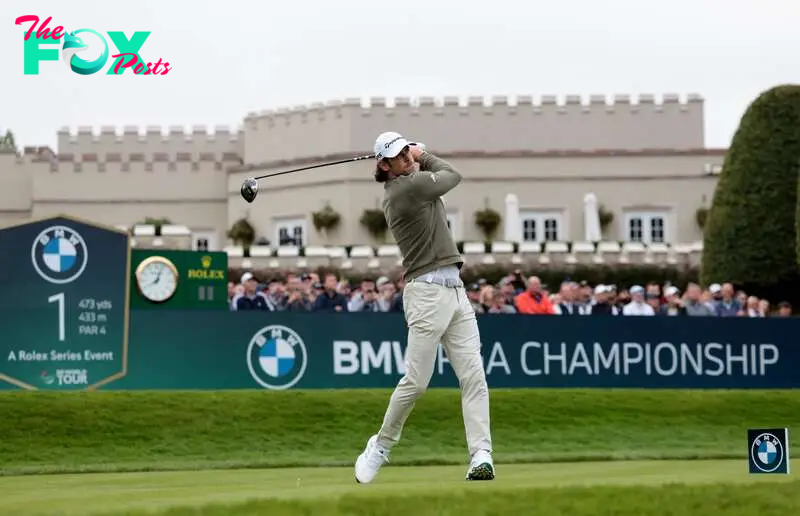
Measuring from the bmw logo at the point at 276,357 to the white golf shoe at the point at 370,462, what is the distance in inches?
353

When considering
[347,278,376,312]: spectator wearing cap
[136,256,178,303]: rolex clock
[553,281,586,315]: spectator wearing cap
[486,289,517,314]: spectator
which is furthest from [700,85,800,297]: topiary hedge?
[136,256,178,303]: rolex clock

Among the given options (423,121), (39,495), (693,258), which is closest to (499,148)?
(423,121)

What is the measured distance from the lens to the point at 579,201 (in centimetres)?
6388

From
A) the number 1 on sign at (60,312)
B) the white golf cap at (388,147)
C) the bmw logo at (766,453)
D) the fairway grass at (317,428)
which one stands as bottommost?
the fairway grass at (317,428)

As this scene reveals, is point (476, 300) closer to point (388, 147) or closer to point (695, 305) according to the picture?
point (695, 305)

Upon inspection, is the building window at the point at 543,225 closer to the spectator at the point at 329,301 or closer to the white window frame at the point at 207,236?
the white window frame at the point at 207,236

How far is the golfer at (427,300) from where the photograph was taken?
1065 centimetres

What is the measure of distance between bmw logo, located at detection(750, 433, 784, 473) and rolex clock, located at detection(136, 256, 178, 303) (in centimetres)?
1152

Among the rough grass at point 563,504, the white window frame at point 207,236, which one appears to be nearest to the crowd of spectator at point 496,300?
the rough grass at point 563,504

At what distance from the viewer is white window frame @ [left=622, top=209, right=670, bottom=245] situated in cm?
6334

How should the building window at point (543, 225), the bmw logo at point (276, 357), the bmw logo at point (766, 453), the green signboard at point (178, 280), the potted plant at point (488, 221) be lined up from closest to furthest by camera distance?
the bmw logo at point (766, 453), the bmw logo at point (276, 357), the green signboard at point (178, 280), the potted plant at point (488, 221), the building window at point (543, 225)

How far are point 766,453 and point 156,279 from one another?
11826mm

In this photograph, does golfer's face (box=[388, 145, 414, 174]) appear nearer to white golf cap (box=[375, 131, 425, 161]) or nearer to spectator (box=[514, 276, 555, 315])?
white golf cap (box=[375, 131, 425, 161])

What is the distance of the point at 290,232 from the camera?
64.8 m
